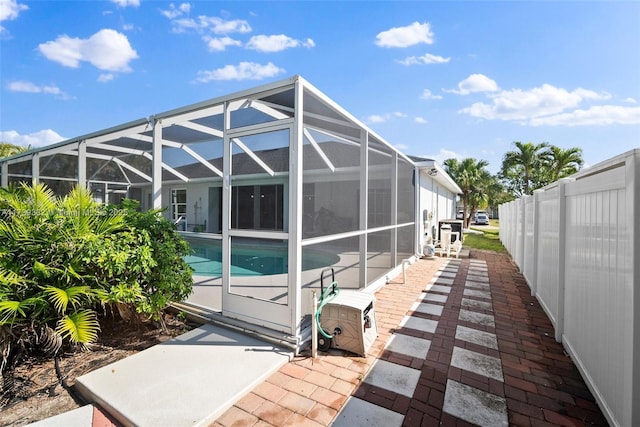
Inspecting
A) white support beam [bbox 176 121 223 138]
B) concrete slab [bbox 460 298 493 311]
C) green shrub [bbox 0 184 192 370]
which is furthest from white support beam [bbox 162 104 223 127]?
concrete slab [bbox 460 298 493 311]

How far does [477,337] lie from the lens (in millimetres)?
3557

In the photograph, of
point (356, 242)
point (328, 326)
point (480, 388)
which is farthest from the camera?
point (356, 242)

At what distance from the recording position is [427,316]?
4.25m

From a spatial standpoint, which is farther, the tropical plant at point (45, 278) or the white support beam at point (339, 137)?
the white support beam at point (339, 137)

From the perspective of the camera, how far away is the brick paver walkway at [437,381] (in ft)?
7.00

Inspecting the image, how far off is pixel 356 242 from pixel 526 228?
13.5 ft

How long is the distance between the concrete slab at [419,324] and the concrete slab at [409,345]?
34 cm

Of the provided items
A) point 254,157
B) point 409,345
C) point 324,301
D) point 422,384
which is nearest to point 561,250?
point 409,345

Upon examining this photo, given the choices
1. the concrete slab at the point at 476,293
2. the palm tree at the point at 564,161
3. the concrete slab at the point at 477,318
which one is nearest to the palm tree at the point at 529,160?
the palm tree at the point at 564,161

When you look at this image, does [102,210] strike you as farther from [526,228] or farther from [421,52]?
[526,228]

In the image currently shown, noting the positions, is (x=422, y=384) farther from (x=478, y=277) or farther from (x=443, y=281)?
(x=478, y=277)

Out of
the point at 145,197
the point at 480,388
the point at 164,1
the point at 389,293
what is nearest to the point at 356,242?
the point at 389,293

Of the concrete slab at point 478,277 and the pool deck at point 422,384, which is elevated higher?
the concrete slab at point 478,277

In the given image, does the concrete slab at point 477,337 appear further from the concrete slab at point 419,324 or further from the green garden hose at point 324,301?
the green garden hose at point 324,301
